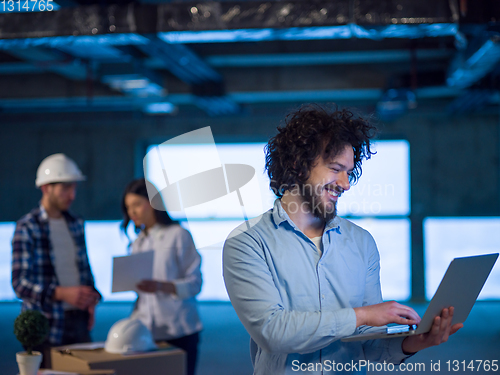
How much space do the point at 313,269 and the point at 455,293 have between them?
1.12ft

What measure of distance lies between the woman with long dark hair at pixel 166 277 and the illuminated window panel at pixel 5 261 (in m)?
5.38

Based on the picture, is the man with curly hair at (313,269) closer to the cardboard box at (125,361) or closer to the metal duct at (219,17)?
the cardboard box at (125,361)

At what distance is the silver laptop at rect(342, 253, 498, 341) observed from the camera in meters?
1.16

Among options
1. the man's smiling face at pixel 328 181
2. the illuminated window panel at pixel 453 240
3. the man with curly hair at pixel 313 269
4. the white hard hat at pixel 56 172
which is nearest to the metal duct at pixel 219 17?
the white hard hat at pixel 56 172

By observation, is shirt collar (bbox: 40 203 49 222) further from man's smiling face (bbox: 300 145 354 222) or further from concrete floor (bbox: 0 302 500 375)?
concrete floor (bbox: 0 302 500 375)

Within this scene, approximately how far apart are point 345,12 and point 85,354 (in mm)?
1963

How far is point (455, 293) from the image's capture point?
120 centimetres

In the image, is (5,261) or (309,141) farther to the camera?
(5,261)

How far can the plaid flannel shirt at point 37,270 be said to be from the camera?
2.38m

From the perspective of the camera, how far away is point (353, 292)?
1302 mm

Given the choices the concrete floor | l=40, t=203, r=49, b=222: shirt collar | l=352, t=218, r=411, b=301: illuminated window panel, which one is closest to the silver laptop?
l=40, t=203, r=49, b=222: shirt collar

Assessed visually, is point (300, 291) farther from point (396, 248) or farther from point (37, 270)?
point (396, 248)
